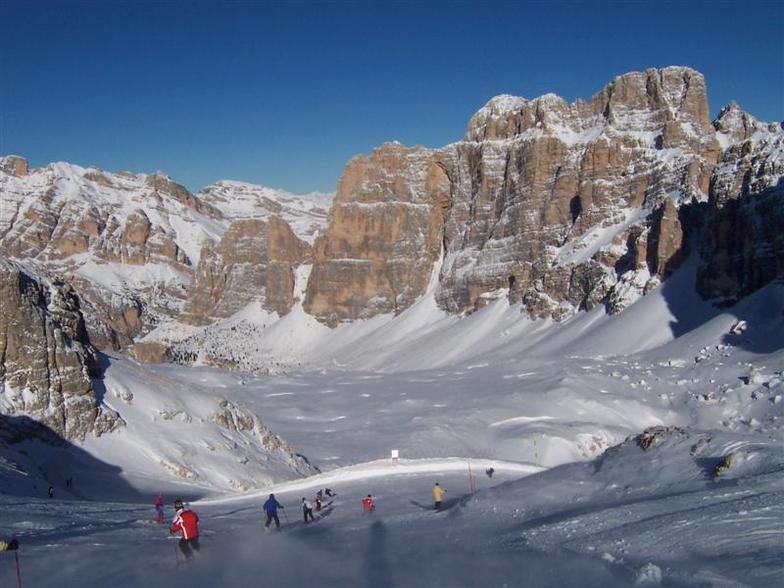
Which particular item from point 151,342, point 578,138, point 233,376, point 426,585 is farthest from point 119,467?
point 151,342

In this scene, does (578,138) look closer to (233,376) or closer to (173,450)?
(233,376)

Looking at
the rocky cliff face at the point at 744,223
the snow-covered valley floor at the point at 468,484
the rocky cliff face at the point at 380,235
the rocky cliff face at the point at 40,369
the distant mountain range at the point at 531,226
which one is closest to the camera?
the snow-covered valley floor at the point at 468,484

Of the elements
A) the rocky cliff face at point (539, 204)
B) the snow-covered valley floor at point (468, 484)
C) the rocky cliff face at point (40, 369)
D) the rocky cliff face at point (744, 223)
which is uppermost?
the rocky cliff face at point (539, 204)

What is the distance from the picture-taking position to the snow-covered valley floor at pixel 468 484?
13.5 m

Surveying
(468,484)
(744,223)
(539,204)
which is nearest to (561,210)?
(539,204)

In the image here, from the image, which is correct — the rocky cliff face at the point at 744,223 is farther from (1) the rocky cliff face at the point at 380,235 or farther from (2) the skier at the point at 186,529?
(1) the rocky cliff face at the point at 380,235

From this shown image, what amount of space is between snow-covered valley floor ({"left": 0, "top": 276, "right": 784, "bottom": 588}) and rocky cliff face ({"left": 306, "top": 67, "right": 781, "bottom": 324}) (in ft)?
107

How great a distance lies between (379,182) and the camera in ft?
614

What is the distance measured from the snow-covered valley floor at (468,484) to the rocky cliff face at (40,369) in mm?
1264

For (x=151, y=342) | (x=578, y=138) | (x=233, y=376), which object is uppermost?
(x=578, y=138)

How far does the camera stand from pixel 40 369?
3322 cm

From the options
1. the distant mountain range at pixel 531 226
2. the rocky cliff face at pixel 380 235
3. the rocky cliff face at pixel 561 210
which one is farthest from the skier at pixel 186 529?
the rocky cliff face at pixel 380 235

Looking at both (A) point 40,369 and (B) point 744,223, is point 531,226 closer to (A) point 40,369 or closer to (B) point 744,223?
(B) point 744,223

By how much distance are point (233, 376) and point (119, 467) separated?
61.1 m
